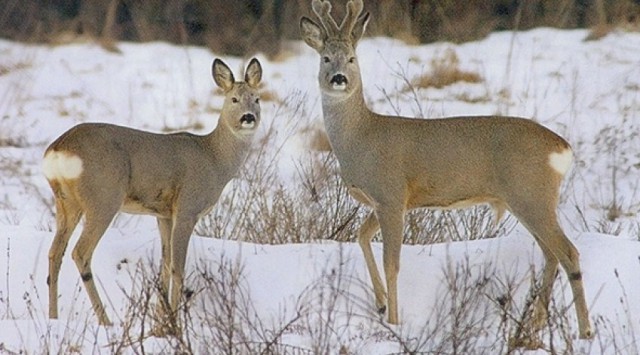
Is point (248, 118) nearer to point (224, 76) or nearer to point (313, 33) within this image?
point (224, 76)

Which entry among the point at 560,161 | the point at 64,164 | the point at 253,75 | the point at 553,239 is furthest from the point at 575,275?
the point at 64,164

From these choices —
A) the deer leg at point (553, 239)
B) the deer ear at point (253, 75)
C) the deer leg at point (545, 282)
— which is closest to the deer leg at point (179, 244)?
the deer ear at point (253, 75)

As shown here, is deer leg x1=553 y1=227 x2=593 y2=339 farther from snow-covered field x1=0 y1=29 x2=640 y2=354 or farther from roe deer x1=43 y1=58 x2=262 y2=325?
roe deer x1=43 y1=58 x2=262 y2=325

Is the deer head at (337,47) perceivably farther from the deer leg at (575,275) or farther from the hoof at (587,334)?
the hoof at (587,334)

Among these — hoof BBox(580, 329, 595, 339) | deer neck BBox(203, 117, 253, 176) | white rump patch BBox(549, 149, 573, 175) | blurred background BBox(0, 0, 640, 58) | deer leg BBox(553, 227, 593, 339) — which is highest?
blurred background BBox(0, 0, 640, 58)

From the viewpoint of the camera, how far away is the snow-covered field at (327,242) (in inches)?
291

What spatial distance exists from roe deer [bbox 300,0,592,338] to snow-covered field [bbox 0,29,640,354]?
235 mm

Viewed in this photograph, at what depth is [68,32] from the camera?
63.4 ft

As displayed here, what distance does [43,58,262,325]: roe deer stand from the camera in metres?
8.11

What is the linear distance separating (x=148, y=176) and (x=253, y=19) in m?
11.3

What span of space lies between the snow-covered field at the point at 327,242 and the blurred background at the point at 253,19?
453mm

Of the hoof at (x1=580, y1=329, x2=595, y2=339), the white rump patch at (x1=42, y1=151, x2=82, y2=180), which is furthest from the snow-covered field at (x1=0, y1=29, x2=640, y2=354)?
the white rump patch at (x1=42, y1=151, x2=82, y2=180)

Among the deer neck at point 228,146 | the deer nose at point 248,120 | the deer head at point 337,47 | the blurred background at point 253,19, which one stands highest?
the blurred background at point 253,19

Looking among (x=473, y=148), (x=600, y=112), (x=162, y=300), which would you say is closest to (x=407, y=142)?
(x=473, y=148)
